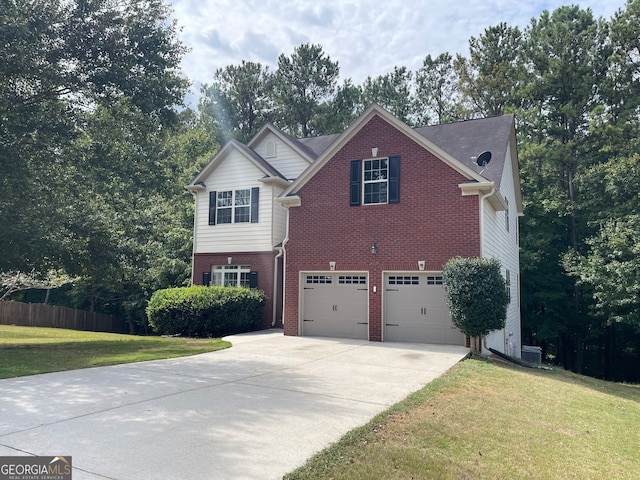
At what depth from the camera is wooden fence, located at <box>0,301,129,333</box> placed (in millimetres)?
24656

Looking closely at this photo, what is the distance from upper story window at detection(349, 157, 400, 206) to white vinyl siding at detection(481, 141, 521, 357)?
2.86 metres

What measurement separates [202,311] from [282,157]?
8045mm

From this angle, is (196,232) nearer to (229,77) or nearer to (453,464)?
(453,464)

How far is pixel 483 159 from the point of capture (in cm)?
1559

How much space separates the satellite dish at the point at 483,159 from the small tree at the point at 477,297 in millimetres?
4754

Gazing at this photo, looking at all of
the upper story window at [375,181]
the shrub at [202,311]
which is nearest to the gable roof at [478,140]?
the upper story window at [375,181]

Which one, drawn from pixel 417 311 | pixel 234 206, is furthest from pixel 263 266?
pixel 417 311

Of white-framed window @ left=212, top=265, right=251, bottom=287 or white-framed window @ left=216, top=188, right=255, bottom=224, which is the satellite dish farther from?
white-framed window @ left=212, top=265, right=251, bottom=287

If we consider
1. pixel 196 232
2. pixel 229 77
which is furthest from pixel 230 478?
pixel 229 77

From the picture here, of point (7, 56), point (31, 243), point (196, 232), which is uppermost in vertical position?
point (7, 56)

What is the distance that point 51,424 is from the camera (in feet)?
17.0

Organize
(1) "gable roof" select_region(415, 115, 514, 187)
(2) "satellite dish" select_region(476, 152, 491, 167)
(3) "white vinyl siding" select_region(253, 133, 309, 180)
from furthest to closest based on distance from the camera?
(3) "white vinyl siding" select_region(253, 133, 309, 180) → (2) "satellite dish" select_region(476, 152, 491, 167) → (1) "gable roof" select_region(415, 115, 514, 187)

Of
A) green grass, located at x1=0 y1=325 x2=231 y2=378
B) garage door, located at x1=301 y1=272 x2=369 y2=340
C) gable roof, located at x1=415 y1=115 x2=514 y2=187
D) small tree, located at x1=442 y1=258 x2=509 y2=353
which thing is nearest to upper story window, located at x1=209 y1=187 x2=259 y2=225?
garage door, located at x1=301 y1=272 x2=369 y2=340

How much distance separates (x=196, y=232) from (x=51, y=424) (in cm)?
1555
